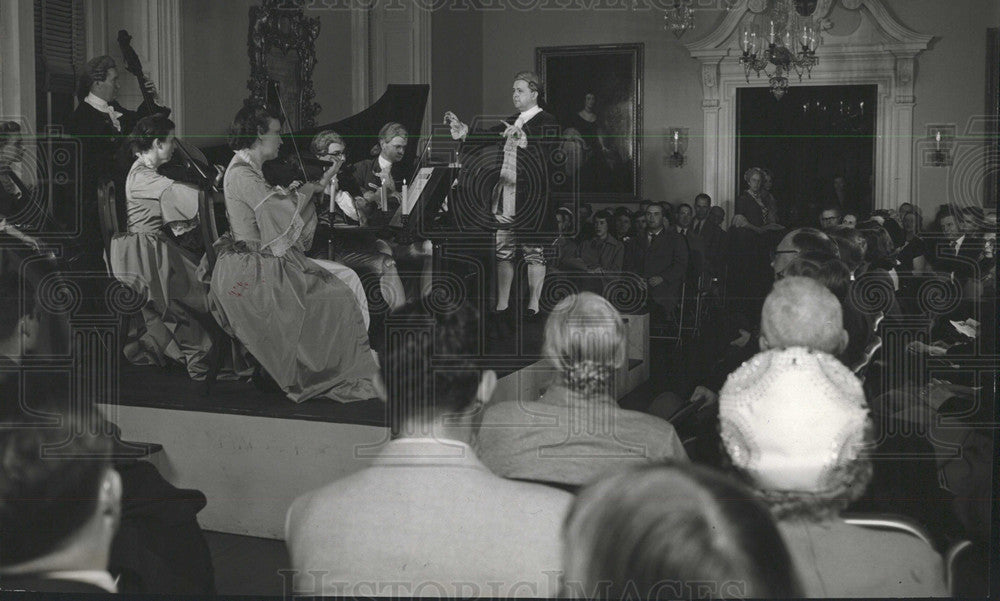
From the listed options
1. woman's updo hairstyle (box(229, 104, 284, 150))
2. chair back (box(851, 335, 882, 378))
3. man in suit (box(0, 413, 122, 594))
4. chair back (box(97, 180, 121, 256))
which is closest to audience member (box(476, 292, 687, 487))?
man in suit (box(0, 413, 122, 594))

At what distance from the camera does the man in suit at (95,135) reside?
18.4 ft

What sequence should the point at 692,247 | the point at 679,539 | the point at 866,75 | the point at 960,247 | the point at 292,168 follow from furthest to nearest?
1. the point at 866,75
2. the point at 692,247
3. the point at 960,247
4. the point at 292,168
5. the point at 679,539

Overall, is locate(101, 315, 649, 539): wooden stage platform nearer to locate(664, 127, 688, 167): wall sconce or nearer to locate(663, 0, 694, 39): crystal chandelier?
locate(663, 0, 694, 39): crystal chandelier

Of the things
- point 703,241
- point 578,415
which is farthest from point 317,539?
point 703,241

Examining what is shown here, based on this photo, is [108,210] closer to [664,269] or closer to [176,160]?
[176,160]

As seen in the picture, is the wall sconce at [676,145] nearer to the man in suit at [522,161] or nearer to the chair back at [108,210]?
the man in suit at [522,161]

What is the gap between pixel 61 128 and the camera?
631 centimetres

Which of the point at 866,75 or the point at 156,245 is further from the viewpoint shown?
the point at 866,75

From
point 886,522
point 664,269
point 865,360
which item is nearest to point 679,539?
point 886,522

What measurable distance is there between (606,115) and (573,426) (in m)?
9.69

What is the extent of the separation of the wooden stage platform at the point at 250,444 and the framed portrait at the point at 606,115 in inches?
309

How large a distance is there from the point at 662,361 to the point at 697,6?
5.51 m

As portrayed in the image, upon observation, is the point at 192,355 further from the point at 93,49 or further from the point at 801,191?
the point at 801,191

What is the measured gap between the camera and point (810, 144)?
11.1 m
